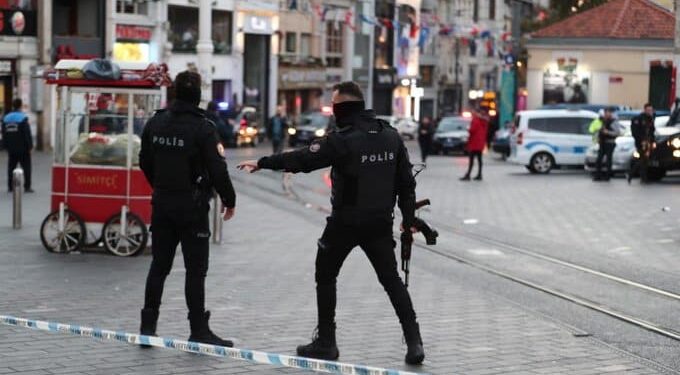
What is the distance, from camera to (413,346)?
9570mm

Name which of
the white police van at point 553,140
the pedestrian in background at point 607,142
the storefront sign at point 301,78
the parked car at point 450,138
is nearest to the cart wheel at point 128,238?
the pedestrian in background at point 607,142

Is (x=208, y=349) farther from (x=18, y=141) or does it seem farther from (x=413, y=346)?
(x=18, y=141)

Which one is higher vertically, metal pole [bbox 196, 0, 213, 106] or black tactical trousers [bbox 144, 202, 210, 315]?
metal pole [bbox 196, 0, 213, 106]

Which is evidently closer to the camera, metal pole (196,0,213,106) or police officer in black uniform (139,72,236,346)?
police officer in black uniform (139,72,236,346)

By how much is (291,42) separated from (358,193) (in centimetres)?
6440

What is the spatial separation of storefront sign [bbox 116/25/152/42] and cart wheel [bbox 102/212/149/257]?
131 ft

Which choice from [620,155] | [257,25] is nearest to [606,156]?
[620,155]

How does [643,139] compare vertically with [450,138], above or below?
above

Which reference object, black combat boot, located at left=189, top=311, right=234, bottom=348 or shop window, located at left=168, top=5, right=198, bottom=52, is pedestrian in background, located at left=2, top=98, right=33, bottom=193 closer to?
black combat boot, located at left=189, top=311, right=234, bottom=348

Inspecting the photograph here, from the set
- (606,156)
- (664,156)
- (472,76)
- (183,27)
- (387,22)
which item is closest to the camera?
(664,156)

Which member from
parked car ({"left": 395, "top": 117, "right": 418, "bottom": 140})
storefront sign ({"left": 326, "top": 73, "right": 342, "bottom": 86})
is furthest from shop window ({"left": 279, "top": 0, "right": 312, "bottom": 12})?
parked car ({"left": 395, "top": 117, "right": 418, "bottom": 140})

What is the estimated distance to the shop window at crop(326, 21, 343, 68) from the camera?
78.1m

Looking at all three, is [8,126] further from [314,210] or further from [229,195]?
[229,195]

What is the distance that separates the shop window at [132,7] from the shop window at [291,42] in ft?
50.8
